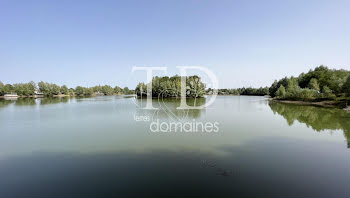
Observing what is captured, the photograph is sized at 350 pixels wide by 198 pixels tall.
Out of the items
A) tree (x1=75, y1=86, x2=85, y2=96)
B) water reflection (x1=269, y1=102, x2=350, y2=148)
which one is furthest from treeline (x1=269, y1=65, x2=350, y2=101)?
tree (x1=75, y1=86, x2=85, y2=96)

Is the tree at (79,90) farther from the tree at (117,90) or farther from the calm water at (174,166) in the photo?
the calm water at (174,166)

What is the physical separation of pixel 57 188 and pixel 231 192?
586 centimetres

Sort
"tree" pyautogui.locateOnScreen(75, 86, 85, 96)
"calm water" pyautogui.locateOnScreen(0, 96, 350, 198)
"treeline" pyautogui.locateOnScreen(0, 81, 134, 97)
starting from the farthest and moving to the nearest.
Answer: "tree" pyautogui.locateOnScreen(75, 86, 85, 96)
"treeline" pyautogui.locateOnScreen(0, 81, 134, 97)
"calm water" pyautogui.locateOnScreen(0, 96, 350, 198)

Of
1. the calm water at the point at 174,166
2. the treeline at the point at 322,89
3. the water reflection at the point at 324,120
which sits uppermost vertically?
the treeline at the point at 322,89

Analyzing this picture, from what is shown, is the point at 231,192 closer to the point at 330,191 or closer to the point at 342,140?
the point at 330,191

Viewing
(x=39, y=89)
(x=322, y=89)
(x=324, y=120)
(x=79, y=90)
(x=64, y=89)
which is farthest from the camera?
(x=79, y=90)

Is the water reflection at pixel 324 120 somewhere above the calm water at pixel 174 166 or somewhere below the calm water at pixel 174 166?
above

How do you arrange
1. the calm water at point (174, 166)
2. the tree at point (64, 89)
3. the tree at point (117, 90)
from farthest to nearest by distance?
the tree at point (117, 90) → the tree at point (64, 89) → the calm water at point (174, 166)

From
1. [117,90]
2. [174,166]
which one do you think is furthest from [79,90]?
[174,166]

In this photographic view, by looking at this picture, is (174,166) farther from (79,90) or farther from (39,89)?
(79,90)

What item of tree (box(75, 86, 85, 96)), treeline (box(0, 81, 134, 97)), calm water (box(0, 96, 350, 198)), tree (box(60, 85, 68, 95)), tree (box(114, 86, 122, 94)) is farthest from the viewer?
tree (box(114, 86, 122, 94))

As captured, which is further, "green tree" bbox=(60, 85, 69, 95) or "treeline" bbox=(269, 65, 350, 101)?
"green tree" bbox=(60, 85, 69, 95)

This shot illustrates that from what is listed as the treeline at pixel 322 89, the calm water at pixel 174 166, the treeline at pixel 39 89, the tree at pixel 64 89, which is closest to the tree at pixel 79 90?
the treeline at pixel 39 89

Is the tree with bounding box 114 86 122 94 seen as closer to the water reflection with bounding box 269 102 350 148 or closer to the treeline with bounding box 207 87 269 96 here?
the treeline with bounding box 207 87 269 96
